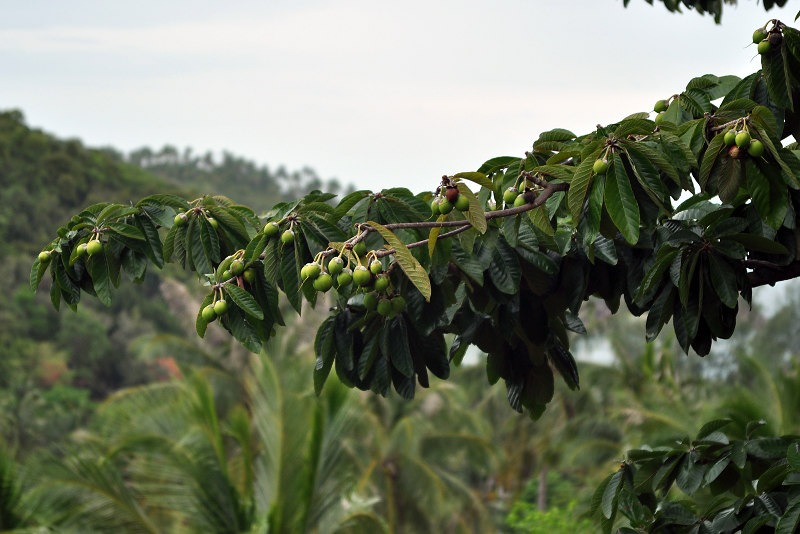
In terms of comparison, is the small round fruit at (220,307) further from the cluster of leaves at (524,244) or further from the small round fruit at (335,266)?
the small round fruit at (335,266)

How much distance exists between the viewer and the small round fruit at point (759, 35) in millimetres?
2451

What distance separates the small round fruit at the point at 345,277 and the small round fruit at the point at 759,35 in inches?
52.2

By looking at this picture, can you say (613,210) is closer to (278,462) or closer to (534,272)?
(534,272)

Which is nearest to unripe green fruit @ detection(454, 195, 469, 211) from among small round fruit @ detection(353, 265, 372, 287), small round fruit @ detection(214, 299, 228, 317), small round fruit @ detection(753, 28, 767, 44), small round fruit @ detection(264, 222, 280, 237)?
small round fruit @ detection(353, 265, 372, 287)

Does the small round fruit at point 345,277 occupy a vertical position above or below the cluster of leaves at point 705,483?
above

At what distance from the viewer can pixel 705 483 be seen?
2.94m

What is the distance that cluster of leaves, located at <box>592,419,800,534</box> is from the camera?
107 inches

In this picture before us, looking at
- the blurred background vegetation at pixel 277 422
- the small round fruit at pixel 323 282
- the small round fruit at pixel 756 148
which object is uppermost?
the small round fruit at pixel 756 148

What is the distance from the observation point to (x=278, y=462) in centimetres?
767

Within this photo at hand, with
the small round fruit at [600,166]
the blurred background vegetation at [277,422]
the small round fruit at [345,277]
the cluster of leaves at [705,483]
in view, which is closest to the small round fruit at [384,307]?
the small round fruit at [345,277]

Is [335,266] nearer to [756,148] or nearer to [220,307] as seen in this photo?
[220,307]

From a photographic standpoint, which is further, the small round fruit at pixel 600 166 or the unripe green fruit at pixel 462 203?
the unripe green fruit at pixel 462 203

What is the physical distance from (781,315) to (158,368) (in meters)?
25.1

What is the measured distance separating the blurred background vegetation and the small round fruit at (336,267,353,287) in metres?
2.60
